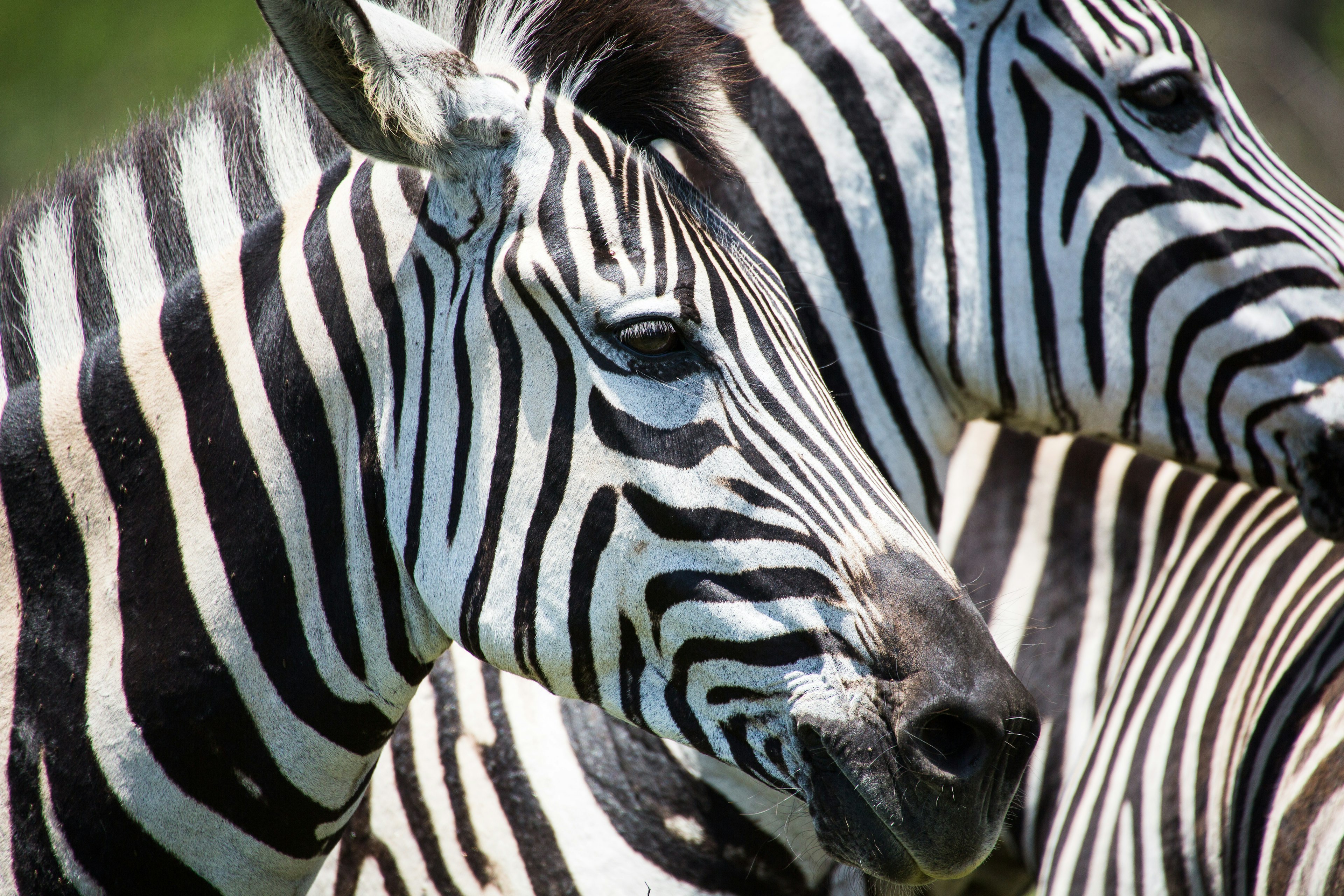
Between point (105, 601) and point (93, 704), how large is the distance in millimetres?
208

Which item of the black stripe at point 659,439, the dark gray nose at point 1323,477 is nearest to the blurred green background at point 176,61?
the dark gray nose at point 1323,477

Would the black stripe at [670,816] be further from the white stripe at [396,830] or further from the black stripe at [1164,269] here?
the black stripe at [1164,269]

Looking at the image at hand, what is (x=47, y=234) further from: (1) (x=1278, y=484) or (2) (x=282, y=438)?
(1) (x=1278, y=484)

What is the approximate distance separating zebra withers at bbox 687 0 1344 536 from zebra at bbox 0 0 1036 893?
1.14m

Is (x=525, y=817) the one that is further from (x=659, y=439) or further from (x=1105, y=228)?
(x=1105, y=228)

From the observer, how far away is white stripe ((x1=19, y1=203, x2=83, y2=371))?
250cm

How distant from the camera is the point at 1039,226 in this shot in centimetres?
355

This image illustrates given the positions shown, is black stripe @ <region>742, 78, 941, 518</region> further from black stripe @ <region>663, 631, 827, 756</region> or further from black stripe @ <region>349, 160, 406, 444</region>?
black stripe @ <region>663, 631, 827, 756</region>

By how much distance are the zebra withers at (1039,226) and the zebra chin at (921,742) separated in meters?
1.61

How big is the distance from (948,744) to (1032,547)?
8.73 feet

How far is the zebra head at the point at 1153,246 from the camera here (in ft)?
11.1

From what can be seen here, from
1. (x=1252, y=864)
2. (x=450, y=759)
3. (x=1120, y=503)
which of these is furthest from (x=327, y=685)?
(x=1120, y=503)

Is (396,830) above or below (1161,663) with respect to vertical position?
above

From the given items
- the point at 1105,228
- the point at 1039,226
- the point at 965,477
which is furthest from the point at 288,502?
the point at 965,477
